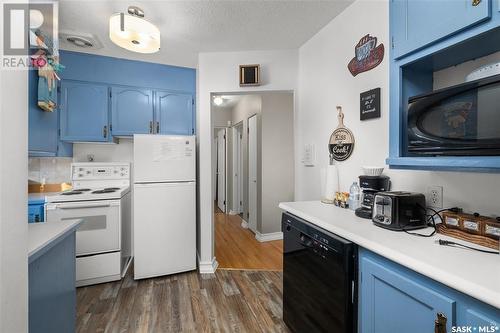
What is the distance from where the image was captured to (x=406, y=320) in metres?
0.87

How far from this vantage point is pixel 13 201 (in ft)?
2.36

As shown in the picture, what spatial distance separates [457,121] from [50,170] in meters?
3.63

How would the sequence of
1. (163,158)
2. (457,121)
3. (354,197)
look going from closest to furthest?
(457,121), (354,197), (163,158)

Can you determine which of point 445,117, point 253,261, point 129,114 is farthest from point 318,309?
Answer: point 129,114

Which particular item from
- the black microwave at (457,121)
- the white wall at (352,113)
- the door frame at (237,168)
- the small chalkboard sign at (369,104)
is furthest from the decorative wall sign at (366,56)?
the door frame at (237,168)

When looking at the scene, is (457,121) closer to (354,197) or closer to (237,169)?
(354,197)

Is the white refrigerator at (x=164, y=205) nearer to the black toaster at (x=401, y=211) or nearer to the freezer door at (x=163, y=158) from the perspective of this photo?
the freezer door at (x=163, y=158)

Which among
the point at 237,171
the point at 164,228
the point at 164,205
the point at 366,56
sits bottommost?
the point at 164,228

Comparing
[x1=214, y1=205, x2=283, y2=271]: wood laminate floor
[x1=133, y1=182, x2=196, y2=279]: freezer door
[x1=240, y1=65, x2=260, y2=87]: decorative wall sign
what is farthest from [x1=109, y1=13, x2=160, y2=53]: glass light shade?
[x1=214, y1=205, x2=283, y2=271]: wood laminate floor

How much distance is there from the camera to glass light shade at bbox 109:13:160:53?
1620mm

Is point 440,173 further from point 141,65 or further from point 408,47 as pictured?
point 141,65

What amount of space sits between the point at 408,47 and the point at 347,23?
93cm

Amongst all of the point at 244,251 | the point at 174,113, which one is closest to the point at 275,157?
the point at 244,251

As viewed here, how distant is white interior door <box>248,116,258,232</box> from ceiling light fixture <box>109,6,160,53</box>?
227 cm
